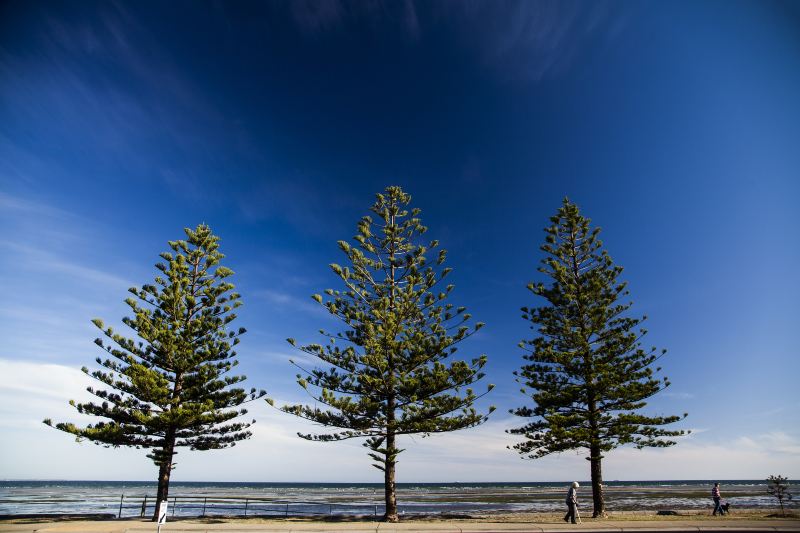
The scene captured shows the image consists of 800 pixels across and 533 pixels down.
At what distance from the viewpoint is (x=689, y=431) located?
16.8m

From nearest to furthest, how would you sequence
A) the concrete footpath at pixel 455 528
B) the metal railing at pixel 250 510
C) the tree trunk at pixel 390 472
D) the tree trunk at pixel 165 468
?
the concrete footpath at pixel 455 528 < the tree trunk at pixel 390 472 < the tree trunk at pixel 165 468 < the metal railing at pixel 250 510

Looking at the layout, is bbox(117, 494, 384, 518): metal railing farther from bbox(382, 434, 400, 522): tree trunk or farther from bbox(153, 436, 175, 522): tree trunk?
bbox(382, 434, 400, 522): tree trunk

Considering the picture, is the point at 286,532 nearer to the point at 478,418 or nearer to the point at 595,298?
the point at 478,418

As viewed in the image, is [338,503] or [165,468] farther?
[338,503]

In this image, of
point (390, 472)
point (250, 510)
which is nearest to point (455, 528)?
point (390, 472)

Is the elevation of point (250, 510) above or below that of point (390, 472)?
below

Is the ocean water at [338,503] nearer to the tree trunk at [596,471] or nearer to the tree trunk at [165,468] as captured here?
the tree trunk at [165,468]

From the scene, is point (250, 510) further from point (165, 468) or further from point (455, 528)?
point (455, 528)

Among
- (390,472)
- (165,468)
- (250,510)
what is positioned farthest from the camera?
(250,510)

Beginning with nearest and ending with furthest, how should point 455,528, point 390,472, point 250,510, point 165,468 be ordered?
point 455,528
point 390,472
point 165,468
point 250,510

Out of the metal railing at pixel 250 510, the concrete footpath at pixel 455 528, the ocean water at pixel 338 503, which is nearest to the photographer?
the concrete footpath at pixel 455 528

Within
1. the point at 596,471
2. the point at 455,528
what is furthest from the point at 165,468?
the point at 596,471

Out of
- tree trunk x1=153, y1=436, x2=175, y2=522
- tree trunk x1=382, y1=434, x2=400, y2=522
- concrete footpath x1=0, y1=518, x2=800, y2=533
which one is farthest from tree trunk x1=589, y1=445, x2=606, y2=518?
tree trunk x1=153, y1=436, x2=175, y2=522

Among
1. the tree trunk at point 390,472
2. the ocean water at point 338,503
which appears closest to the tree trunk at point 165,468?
the ocean water at point 338,503
